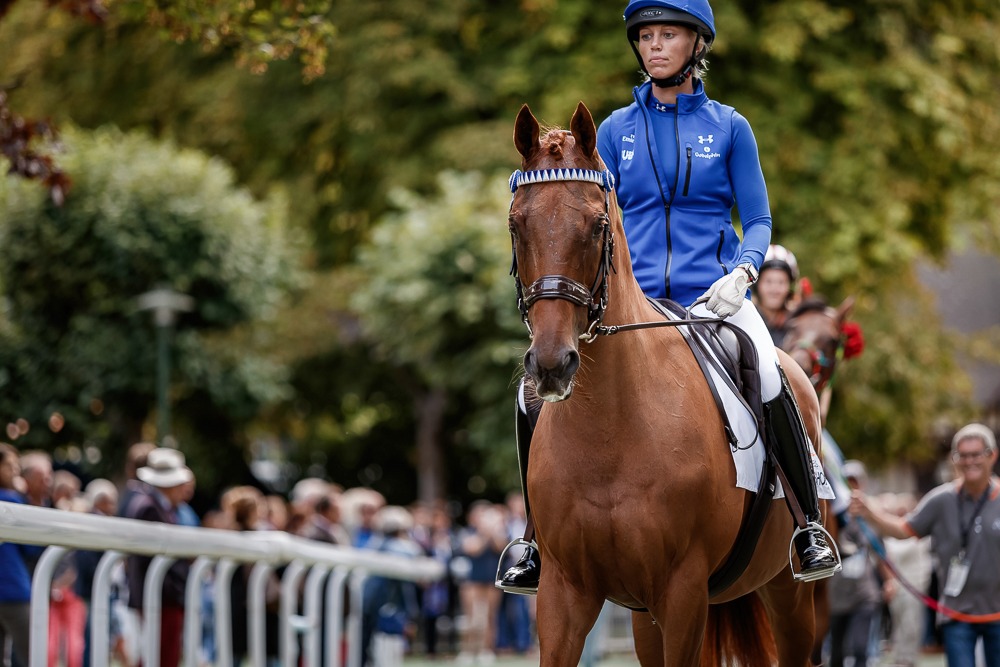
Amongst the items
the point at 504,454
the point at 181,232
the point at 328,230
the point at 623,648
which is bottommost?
the point at 623,648

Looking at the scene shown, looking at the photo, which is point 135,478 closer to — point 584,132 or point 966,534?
point 966,534

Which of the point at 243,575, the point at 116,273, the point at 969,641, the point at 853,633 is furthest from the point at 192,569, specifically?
the point at 116,273

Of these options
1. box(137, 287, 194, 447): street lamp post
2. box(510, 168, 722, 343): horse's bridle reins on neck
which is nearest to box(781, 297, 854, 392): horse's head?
box(510, 168, 722, 343): horse's bridle reins on neck

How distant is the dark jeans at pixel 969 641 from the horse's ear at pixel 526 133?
645 cm

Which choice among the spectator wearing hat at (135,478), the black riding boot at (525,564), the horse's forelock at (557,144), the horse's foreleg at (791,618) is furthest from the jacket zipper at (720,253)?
the spectator wearing hat at (135,478)

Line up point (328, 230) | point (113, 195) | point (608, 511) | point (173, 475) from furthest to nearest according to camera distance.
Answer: point (328, 230)
point (113, 195)
point (173, 475)
point (608, 511)

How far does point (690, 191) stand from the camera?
22.1 ft

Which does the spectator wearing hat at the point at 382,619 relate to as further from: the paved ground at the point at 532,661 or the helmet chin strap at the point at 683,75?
the helmet chin strap at the point at 683,75

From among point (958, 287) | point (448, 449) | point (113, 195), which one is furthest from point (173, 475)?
point (958, 287)

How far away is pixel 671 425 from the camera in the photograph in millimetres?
5914

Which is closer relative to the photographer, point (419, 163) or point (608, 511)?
point (608, 511)

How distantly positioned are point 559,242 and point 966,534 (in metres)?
6.51

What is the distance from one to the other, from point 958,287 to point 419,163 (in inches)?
719

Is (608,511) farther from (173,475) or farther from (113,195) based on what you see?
(113,195)
